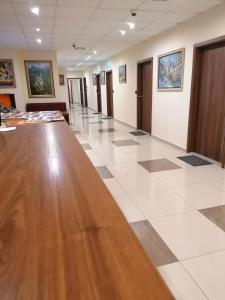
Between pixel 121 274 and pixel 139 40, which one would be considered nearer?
pixel 121 274

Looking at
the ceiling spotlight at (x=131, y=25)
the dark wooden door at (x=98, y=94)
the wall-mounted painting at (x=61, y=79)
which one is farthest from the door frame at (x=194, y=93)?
the wall-mounted painting at (x=61, y=79)

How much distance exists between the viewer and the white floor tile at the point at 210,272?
1472mm

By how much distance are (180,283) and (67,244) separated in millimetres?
1280

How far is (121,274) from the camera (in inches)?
20.4

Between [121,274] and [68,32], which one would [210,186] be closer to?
[121,274]

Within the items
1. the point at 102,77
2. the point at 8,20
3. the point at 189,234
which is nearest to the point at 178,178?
the point at 189,234

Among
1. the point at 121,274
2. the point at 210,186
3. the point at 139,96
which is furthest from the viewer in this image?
the point at 139,96

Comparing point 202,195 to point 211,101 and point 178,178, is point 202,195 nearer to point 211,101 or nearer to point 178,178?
point 178,178

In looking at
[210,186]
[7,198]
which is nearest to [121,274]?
[7,198]

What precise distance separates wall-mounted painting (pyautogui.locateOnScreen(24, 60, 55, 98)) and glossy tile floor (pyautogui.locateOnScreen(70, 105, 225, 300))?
3932 mm

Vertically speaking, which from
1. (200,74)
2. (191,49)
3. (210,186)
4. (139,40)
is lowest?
(210,186)

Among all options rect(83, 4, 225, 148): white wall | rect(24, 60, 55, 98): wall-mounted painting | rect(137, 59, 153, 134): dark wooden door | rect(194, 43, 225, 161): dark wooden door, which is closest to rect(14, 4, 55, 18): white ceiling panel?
rect(83, 4, 225, 148): white wall

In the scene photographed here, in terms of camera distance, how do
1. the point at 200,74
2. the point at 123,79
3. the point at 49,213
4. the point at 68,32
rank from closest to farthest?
the point at 49,213, the point at 200,74, the point at 68,32, the point at 123,79

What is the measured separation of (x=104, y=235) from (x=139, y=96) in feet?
20.9
